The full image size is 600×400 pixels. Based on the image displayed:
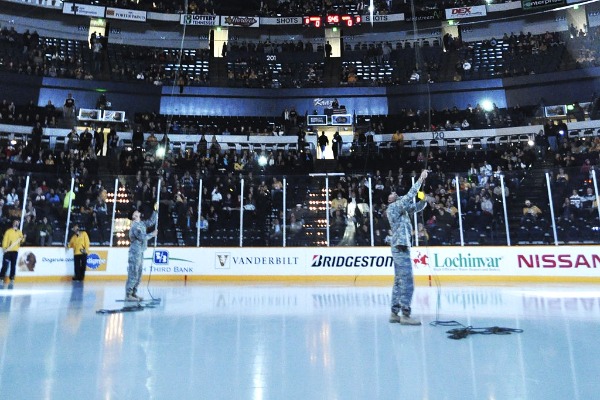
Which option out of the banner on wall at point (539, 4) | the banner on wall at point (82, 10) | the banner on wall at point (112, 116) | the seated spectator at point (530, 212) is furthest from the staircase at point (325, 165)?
the banner on wall at point (82, 10)

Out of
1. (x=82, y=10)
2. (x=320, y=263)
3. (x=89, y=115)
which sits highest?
(x=82, y=10)

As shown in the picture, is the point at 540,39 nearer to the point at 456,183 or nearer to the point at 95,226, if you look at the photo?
the point at 456,183

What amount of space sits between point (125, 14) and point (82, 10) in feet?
9.87

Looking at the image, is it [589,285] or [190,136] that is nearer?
[589,285]

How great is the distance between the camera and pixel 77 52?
32625 millimetres

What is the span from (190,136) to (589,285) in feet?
76.0

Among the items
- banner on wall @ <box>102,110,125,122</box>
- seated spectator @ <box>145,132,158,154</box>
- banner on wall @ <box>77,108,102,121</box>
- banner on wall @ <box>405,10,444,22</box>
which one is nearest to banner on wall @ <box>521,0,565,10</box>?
banner on wall @ <box>405,10,444,22</box>

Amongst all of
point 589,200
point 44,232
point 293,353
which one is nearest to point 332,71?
point 589,200

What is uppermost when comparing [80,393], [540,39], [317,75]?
[540,39]

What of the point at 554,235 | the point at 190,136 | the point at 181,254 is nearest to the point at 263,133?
the point at 190,136

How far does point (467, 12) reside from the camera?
1341 inches

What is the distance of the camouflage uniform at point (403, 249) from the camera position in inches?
263

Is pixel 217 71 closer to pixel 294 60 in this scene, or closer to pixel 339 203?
pixel 294 60

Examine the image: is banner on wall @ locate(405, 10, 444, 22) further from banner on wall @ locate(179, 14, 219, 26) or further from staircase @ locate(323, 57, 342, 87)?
banner on wall @ locate(179, 14, 219, 26)
